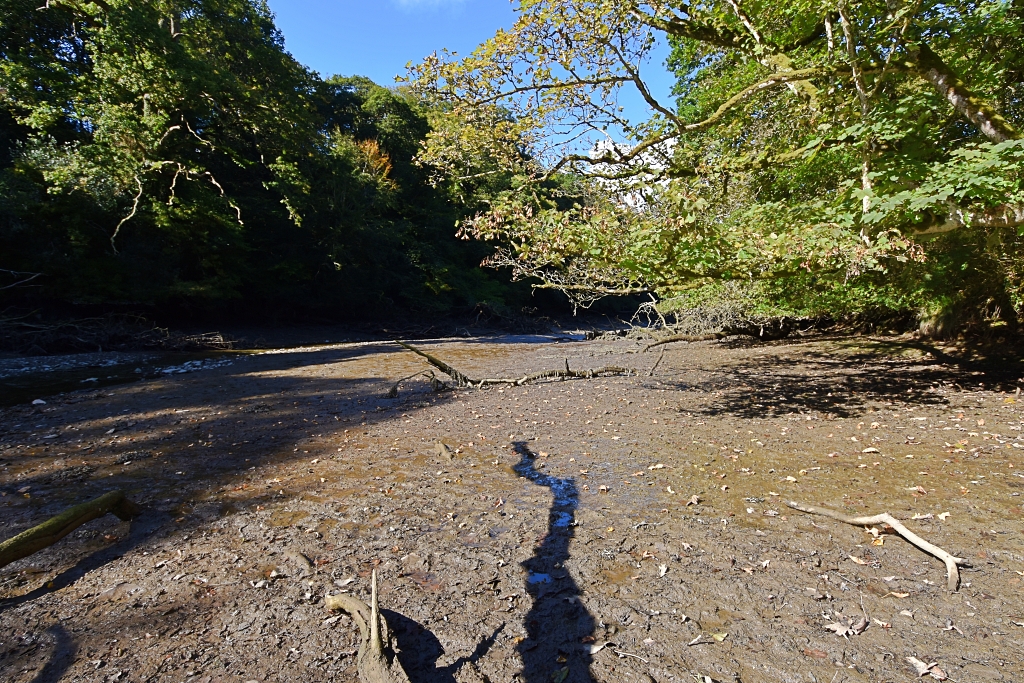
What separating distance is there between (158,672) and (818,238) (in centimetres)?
654

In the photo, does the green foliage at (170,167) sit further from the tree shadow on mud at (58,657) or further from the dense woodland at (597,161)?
the tree shadow on mud at (58,657)

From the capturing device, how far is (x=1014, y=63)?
7031mm

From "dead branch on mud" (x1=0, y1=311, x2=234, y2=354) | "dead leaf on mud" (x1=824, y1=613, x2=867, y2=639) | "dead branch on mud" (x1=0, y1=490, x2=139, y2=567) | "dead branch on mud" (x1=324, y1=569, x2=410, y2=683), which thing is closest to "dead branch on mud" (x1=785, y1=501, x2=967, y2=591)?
"dead leaf on mud" (x1=824, y1=613, x2=867, y2=639)

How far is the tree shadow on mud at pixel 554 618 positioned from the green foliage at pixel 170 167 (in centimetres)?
1655

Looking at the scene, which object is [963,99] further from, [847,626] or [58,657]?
[58,657]

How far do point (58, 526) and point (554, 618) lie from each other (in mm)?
3422

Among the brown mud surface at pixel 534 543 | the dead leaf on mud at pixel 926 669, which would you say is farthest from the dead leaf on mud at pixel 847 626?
the dead leaf on mud at pixel 926 669

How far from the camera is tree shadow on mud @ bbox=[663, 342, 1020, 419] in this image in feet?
25.7

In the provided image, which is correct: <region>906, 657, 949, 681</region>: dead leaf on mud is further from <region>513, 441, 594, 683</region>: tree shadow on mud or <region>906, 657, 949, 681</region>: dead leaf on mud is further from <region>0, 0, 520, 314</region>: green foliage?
<region>0, 0, 520, 314</region>: green foliage

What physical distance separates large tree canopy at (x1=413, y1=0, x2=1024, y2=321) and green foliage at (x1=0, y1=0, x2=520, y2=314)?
1153 centimetres

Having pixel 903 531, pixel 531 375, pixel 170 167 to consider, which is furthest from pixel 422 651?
pixel 170 167

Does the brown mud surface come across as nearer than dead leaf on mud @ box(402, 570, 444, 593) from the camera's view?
Yes

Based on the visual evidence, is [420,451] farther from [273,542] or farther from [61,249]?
[61,249]

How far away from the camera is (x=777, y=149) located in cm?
852
